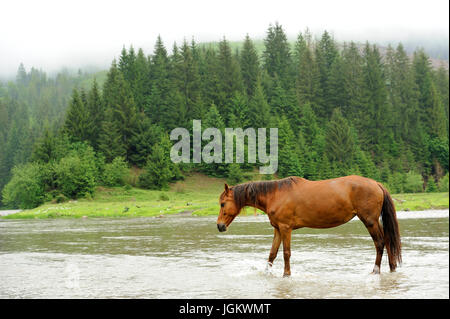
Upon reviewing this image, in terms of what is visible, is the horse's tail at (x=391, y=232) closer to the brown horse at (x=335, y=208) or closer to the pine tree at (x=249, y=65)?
the brown horse at (x=335, y=208)

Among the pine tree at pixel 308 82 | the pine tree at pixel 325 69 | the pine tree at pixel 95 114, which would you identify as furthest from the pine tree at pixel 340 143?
the pine tree at pixel 95 114

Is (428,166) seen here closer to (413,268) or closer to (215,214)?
(215,214)

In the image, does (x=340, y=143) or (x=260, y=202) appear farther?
(x=340, y=143)

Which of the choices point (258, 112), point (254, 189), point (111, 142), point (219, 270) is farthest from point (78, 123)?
point (254, 189)

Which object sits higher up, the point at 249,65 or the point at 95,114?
the point at 249,65

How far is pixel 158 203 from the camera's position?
176 ft

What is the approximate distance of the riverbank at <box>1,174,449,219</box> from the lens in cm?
4522

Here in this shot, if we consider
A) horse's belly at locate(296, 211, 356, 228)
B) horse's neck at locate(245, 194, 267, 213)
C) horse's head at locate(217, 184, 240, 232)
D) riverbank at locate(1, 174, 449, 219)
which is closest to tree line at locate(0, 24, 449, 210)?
riverbank at locate(1, 174, 449, 219)

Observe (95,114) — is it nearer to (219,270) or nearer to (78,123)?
(78,123)

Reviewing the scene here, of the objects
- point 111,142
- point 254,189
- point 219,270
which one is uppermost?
point 111,142

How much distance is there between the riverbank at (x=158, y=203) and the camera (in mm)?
45219

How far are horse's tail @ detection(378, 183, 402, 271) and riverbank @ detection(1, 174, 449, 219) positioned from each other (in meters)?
23.3

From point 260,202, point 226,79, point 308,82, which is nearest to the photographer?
point 260,202

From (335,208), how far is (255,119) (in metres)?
82.9
